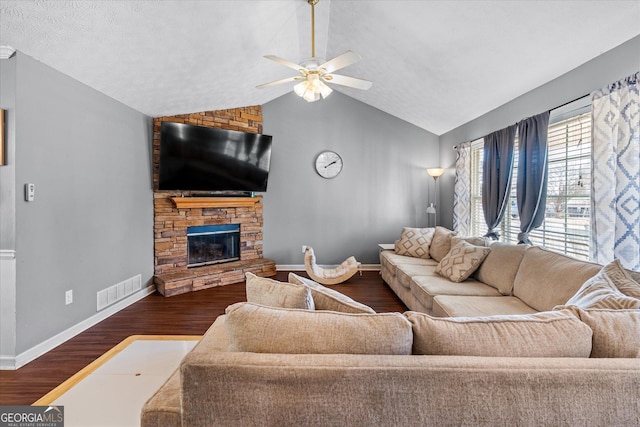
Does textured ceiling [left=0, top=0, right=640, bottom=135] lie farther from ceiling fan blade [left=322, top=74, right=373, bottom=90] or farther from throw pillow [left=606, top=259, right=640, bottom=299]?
throw pillow [left=606, top=259, right=640, bottom=299]

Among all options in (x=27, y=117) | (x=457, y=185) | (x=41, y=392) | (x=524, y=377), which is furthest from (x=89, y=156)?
(x=457, y=185)

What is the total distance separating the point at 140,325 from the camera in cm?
310

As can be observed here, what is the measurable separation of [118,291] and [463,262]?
385 cm

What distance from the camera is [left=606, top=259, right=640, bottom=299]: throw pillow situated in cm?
160

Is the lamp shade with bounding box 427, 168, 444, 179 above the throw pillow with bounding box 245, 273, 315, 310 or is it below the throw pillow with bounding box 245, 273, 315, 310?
above

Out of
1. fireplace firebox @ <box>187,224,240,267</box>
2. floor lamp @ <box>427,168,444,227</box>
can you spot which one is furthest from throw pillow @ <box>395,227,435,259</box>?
fireplace firebox @ <box>187,224,240,267</box>

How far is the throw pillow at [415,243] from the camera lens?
4.35 m

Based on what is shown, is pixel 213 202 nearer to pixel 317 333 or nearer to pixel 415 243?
pixel 415 243

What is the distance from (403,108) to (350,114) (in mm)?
937

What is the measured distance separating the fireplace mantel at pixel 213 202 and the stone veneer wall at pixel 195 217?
10cm

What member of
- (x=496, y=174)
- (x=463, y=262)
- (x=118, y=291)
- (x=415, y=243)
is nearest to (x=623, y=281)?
(x=463, y=262)

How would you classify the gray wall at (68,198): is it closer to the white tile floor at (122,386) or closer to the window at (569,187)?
the white tile floor at (122,386)

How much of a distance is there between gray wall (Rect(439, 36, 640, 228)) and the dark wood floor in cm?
217

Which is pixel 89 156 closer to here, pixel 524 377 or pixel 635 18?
pixel 524 377
